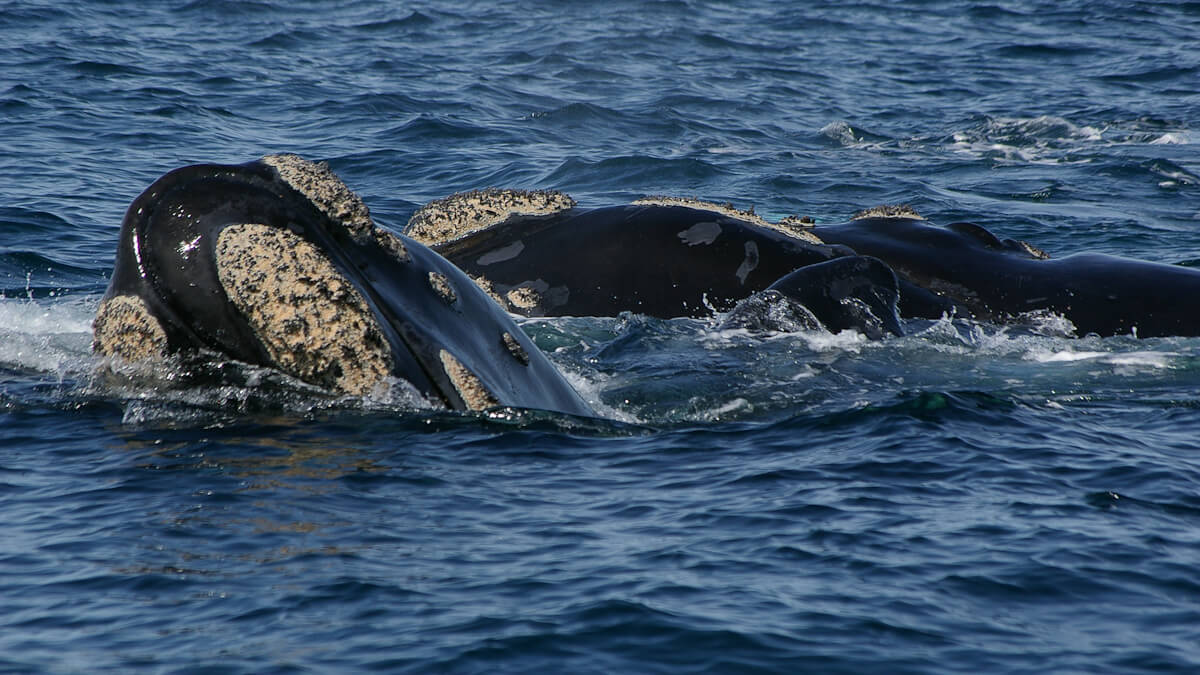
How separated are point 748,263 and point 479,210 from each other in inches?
91.2

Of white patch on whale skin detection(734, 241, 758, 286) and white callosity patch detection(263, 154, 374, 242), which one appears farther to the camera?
white patch on whale skin detection(734, 241, 758, 286)

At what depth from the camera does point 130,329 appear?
6629mm

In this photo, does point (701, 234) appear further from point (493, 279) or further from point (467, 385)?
point (467, 385)

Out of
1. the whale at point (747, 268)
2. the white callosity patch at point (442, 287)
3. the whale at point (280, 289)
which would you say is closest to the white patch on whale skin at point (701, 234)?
the whale at point (747, 268)

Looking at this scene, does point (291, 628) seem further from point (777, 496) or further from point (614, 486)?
point (777, 496)

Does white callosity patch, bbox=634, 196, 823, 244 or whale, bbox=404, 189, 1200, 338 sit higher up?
white callosity patch, bbox=634, 196, 823, 244

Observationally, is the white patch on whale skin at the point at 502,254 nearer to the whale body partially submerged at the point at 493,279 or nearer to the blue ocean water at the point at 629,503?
the whale body partially submerged at the point at 493,279

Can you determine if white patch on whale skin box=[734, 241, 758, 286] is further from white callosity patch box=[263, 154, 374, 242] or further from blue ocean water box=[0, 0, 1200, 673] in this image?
white callosity patch box=[263, 154, 374, 242]

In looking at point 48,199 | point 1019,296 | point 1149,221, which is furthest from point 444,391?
point 1149,221

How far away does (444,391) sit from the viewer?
704cm

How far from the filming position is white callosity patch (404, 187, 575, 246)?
11.9 meters

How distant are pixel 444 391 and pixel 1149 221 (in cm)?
1198

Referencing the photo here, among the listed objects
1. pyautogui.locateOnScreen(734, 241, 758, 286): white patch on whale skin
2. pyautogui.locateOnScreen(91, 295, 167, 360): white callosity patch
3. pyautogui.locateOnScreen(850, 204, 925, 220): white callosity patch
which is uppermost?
pyautogui.locateOnScreen(91, 295, 167, 360): white callosity patch

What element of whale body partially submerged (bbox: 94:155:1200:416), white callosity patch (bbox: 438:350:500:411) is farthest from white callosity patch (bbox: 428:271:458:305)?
white callosity patch (bbox: 438:350:500:411)
